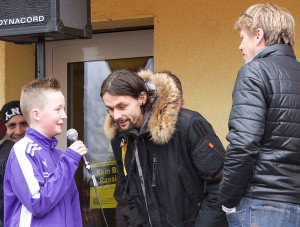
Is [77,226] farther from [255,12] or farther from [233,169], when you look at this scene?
[255,12]

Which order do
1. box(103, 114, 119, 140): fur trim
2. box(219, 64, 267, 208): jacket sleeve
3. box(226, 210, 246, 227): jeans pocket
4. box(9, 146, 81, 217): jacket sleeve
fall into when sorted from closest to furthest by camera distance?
box(219, 64, 267, 208): jacket sleeve
box(226, 210, 246, 227): jeans pocket
box(9, 146, 81, 217): jacket sleeve
box(103, 114, 119, 140): fur trim

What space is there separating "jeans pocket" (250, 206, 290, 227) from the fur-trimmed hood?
73 centimetres

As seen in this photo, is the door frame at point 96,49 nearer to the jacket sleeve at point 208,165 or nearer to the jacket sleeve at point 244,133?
the jacket sleeve at point 208,165

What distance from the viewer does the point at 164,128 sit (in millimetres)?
3762

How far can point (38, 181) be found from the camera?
3666 millimetres

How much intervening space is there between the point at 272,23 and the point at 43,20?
67.2 inches

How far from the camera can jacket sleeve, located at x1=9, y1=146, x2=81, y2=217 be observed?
143 inches

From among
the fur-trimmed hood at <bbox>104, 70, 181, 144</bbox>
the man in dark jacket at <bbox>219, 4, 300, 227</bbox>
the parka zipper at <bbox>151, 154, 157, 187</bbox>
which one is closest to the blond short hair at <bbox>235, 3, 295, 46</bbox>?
the man in dark jacket at <bbox>219, 4, 300, 227</bbox>

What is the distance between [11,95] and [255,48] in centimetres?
337

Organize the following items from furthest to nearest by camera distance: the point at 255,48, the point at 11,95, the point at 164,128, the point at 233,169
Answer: the point at 11,95
the point at 164,128
the point at 255,48
the point at 233,169

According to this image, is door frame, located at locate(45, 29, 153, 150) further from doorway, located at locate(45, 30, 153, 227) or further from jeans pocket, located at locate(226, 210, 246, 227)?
jeans pocket, located at locate(226, 210, 246, 227)

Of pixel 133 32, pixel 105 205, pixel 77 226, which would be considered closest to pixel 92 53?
pixel 133 32

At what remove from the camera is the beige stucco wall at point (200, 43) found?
5488 millimetres

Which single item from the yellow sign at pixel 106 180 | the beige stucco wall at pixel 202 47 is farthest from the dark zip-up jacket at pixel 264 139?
the yellow sign at pixel 106 180
